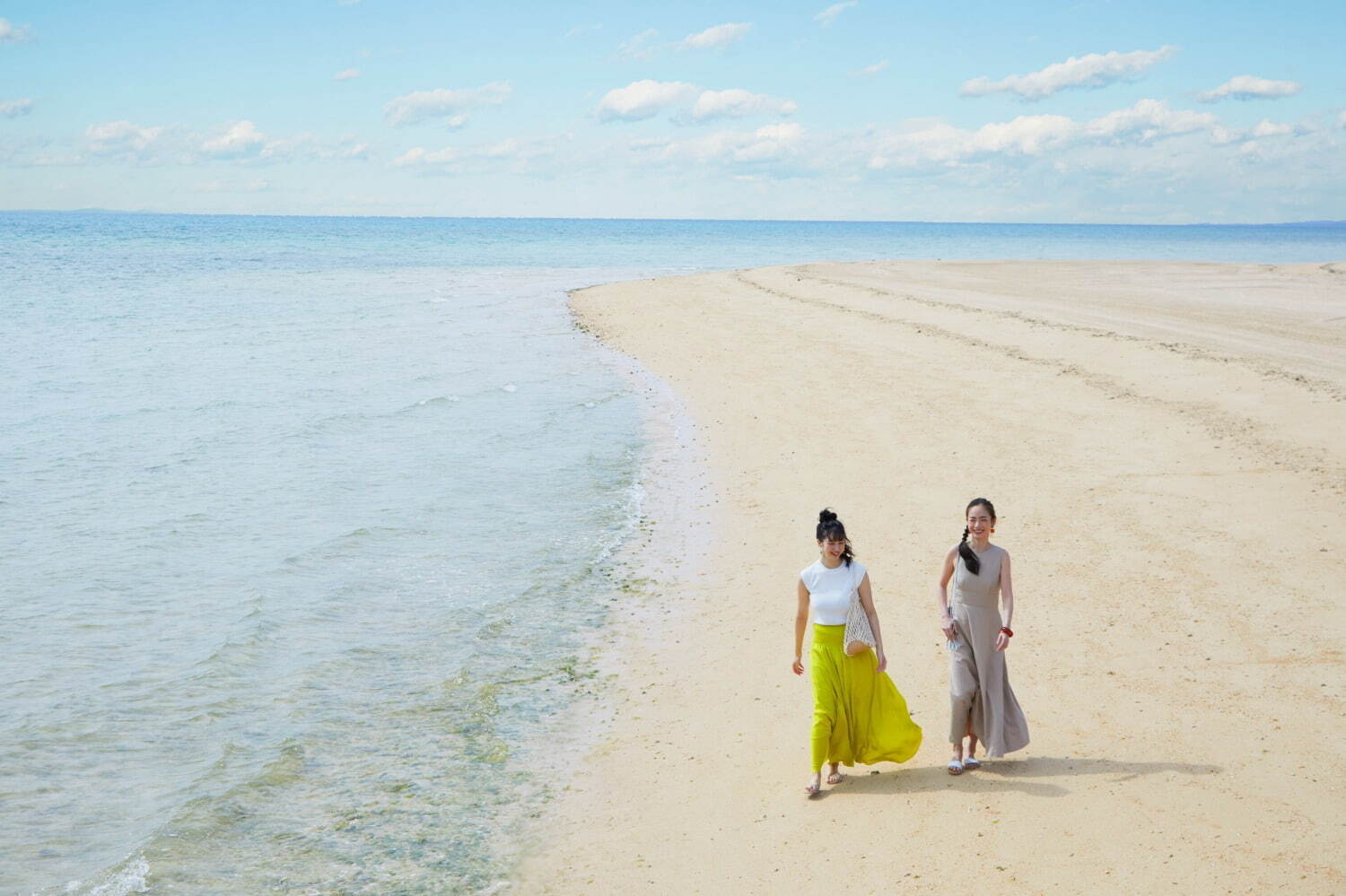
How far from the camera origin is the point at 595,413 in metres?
20.5

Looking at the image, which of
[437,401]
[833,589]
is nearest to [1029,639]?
[833,589]

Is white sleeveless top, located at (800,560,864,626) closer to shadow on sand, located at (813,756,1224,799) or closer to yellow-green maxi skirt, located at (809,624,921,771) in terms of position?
yellow-green maxi skirt, located at (809,624,921,771)

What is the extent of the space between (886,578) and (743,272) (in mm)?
41834

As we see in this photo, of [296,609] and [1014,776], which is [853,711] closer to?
[1014,776]

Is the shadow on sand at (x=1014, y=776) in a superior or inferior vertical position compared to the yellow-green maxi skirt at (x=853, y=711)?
inferior

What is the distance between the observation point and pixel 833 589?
6777 millimetres

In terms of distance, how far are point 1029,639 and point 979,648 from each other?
2482 millimetres

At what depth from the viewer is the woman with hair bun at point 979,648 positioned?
6.88 meters

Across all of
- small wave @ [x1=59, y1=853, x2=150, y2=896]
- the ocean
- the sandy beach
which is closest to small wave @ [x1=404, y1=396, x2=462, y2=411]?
the ocean

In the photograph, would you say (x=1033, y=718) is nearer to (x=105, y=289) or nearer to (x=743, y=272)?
(x=743, y=272)

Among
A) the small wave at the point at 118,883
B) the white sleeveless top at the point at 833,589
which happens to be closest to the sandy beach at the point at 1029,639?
the white sleeveless top at the point at 833,589

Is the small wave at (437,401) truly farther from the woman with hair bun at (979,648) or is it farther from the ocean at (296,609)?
the woman with hair bun at (979,648)

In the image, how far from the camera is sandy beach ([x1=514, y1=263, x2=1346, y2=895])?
20.4ft

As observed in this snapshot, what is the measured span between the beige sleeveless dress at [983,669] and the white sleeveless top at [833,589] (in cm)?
81
